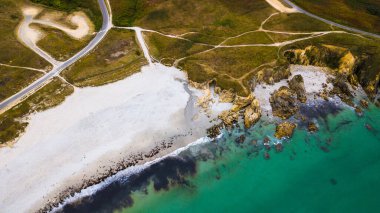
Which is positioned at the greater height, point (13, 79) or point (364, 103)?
point (13, 79)

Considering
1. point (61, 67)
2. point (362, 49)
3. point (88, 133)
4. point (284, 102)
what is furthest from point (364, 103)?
point (61, 67)

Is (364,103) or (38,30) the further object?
(38,30)

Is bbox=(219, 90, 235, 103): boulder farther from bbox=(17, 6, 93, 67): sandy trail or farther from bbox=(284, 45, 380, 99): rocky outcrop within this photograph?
bbox=(17, 6, 93, 67): sandy trail

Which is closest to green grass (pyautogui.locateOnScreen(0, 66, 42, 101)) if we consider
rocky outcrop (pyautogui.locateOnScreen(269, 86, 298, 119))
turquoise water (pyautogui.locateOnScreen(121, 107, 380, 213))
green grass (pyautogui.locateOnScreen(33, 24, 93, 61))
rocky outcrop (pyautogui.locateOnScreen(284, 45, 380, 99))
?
green grass (pyautogui.locateOnScreen(33, 24, 93, 61))

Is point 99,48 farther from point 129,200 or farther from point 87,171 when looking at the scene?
point 129,200

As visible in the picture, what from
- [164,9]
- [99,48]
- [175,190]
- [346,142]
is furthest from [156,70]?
[346,142]

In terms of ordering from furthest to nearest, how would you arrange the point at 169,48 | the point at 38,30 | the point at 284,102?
the point at 38,30 → the point at 169,48 → the point at 284,102

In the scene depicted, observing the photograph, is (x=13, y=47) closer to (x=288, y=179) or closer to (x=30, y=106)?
(x=30, y=106)
